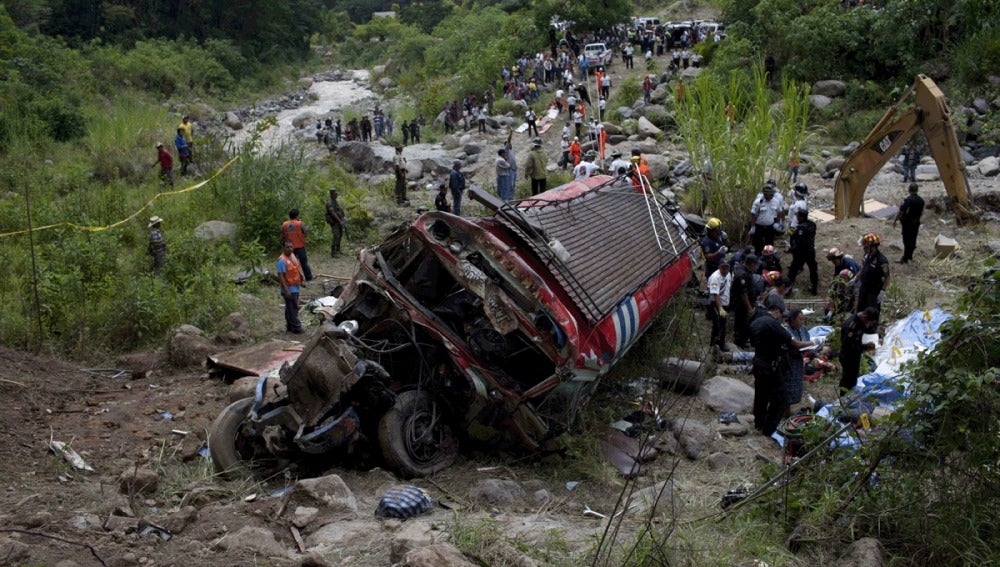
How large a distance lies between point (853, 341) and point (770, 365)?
1.11m

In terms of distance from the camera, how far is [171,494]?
6.25 meters

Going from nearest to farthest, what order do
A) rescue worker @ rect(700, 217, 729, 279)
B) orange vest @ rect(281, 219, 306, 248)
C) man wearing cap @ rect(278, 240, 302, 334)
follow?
man wearing cap @ rect(278, 240, 302, 334), rescue worker @ rect(700, 217, 729, 279), orange vest @ rect(281, 219, 306, 248)

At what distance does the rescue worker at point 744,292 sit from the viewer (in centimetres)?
949

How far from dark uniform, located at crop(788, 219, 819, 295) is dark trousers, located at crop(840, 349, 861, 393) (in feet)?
9.91

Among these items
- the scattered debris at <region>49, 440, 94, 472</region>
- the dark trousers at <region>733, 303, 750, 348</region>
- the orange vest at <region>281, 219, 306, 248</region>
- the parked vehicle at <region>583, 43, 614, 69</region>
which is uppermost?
the parked vehicle at <region>583, 43, 614, 69</region>

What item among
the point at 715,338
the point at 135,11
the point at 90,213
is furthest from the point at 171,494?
the point at 135,11

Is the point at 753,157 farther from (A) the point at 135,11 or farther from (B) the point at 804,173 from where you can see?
(A) the point at 135,11

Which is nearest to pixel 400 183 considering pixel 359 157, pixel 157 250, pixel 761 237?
pixel 359 157

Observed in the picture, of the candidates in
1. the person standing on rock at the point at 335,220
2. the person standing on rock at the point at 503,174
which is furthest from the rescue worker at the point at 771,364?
the person standing on rock at the point at 503,174

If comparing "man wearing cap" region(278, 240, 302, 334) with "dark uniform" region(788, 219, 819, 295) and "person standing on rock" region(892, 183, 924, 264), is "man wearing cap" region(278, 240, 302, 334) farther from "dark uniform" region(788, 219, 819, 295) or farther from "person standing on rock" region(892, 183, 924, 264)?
"person standing on rock" region(892, 183, 924, 264)

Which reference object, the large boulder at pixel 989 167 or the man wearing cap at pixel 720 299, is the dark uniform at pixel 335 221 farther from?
the large boulder at pixel 989 167

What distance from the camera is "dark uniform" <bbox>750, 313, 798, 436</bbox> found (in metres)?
7.36

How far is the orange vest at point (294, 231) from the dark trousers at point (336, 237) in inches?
76.1

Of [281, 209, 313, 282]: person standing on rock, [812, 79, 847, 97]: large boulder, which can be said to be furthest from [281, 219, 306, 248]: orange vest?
[812, 79, 847, 97]: large boulder
